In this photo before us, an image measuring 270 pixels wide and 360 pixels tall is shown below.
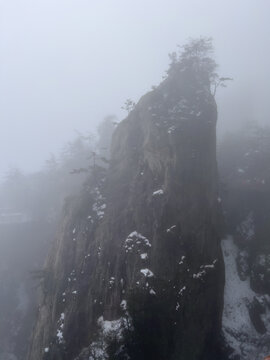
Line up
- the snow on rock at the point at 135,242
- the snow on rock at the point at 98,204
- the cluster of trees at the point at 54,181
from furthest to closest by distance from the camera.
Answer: the cluster of trees at the point at 54,181
the snow on rock at the point at 98,204
the snow on rock at the point at 135,242

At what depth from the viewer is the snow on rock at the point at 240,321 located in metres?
26.3

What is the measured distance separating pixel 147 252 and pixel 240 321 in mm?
9570

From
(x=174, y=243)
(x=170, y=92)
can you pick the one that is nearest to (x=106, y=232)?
(x=174, y=243)

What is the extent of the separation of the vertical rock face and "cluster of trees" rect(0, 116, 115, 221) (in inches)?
725

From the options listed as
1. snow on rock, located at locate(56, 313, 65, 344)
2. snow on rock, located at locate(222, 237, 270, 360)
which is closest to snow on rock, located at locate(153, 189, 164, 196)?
snow on rock, located at locate(222, 237, 270, 360)

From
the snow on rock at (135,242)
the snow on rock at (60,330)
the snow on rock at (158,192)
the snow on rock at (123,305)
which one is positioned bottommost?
the snow on rock at (60,330)

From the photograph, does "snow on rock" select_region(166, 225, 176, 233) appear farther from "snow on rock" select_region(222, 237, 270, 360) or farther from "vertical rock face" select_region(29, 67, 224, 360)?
"snow on rock" select_region(222, 237, 270, 360)

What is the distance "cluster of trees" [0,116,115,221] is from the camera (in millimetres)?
51438

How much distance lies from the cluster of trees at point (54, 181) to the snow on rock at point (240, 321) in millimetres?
24751

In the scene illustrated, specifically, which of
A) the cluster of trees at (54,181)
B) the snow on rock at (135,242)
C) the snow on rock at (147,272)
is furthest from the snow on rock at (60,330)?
the cluster of trees at (54,181)

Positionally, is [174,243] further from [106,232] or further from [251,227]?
[251,227]

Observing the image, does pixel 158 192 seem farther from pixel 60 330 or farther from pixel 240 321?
pixel 60 330

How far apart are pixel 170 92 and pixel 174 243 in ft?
45.7

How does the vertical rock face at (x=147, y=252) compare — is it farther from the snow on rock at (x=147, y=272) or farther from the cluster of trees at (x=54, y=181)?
the cluster of trees at (x=54, y=181)
